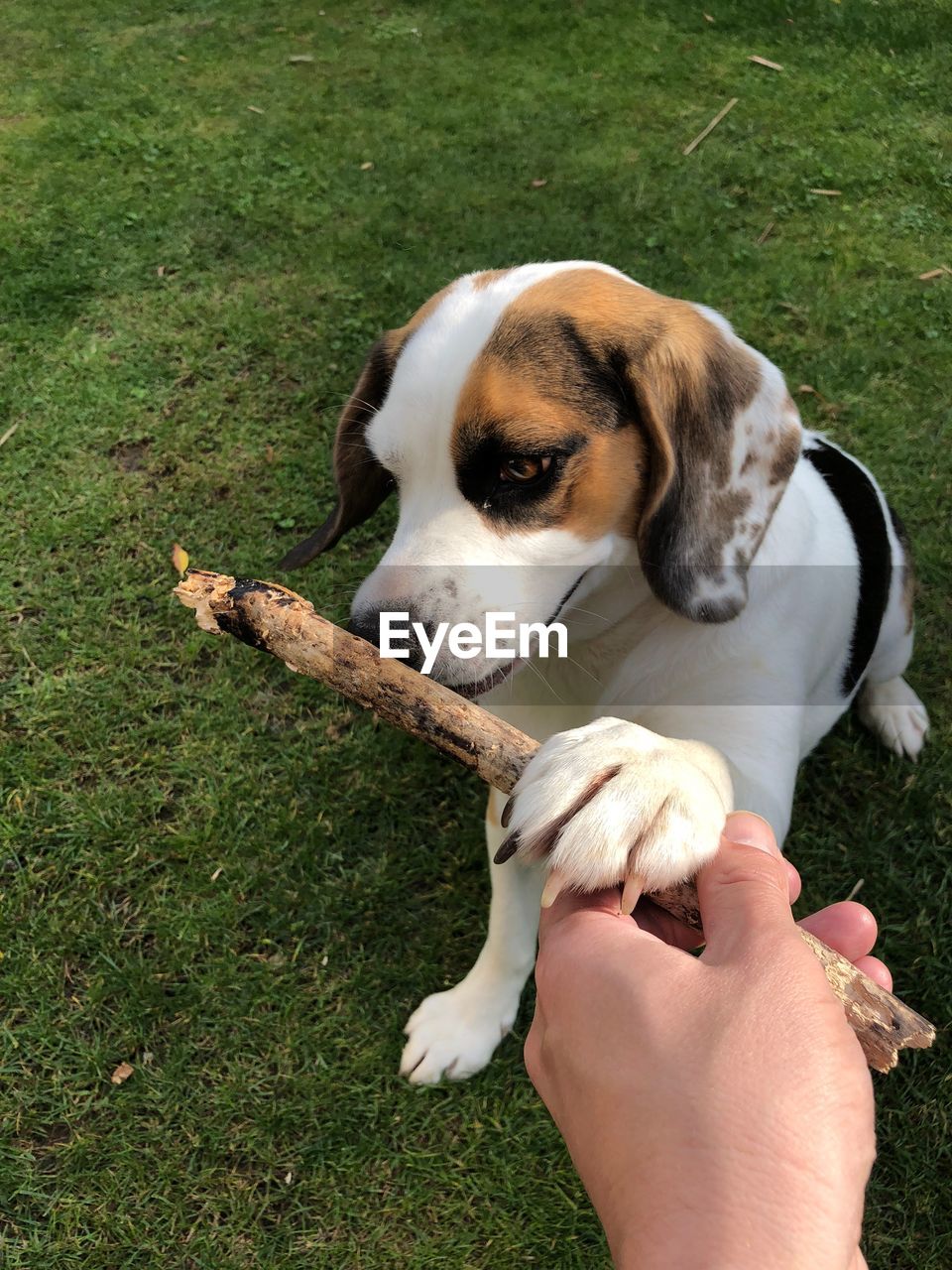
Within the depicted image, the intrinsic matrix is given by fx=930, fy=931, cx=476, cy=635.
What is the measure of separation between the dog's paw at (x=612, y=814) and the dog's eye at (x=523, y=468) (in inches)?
26.6

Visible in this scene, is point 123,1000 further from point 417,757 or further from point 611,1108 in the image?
point 611,1108

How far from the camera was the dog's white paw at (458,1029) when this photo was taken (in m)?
2.84

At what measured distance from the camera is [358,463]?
2844 mm

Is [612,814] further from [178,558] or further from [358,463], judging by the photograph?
[178,558]

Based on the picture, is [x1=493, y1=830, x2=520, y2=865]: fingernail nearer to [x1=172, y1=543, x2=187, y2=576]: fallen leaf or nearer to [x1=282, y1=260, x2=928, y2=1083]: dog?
[x1=282, y1=260, x2=928, y2=1083]: dog

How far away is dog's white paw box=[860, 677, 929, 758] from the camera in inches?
137

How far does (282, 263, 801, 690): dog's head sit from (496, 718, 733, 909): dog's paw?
0.51 meters

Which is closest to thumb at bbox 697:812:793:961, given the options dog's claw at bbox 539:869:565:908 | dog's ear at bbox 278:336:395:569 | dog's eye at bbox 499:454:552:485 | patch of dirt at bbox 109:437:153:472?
Result: dog's claw at bbox 539:869:565:908

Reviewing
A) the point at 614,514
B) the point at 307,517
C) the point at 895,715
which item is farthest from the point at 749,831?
the point at 307,517

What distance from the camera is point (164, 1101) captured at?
9.34 ft

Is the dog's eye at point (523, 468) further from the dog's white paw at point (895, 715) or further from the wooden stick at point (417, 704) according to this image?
the dog's white paw at point (895, 715)

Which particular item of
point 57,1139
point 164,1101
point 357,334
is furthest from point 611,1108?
point 357,334

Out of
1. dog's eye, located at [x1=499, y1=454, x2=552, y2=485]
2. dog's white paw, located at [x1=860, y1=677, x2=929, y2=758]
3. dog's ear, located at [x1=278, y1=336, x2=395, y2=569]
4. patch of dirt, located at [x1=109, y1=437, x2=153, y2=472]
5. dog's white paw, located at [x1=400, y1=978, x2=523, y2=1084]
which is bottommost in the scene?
dog's white paw, located at [x1=400, y1=978, x2=523, y2=1084]

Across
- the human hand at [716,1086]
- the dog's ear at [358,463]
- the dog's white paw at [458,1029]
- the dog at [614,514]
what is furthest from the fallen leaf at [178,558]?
the human hand at [716,1086]
